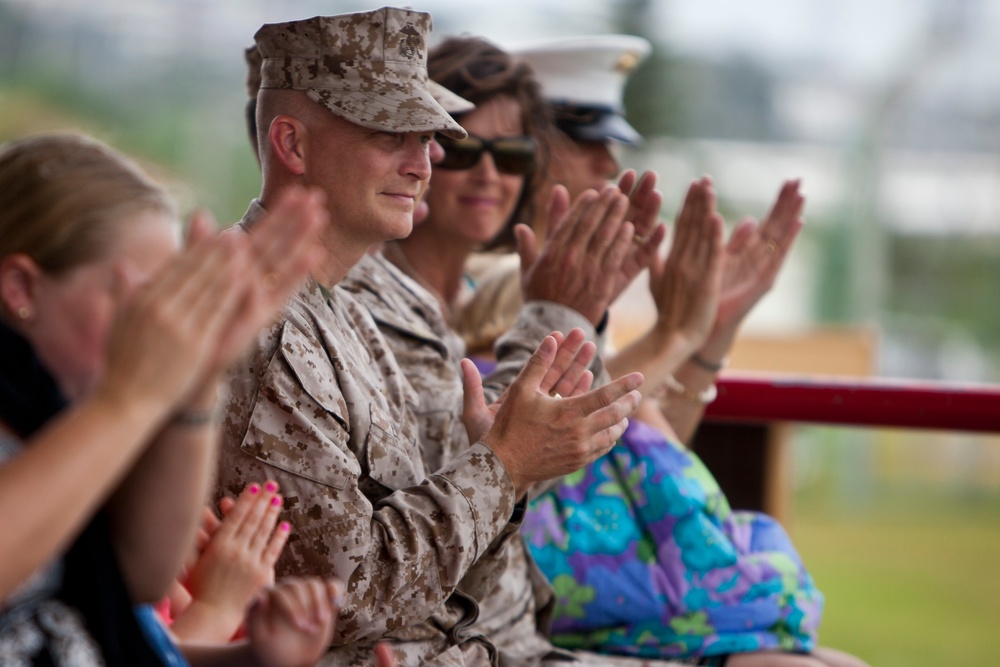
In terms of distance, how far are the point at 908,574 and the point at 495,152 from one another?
5.63 m

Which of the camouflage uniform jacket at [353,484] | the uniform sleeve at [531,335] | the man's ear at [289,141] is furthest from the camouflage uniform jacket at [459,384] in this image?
the man's ear at [289,141]

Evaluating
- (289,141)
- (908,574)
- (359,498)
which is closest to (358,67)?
(289,141)

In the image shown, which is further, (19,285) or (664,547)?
(664,547)

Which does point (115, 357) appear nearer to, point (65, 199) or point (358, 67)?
point (65, 199)

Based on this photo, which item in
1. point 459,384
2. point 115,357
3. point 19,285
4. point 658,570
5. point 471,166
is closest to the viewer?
point 115,357

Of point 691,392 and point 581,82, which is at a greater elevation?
point 581,82

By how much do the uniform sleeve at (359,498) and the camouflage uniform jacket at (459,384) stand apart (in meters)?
0.25

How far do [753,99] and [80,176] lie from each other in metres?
11.3

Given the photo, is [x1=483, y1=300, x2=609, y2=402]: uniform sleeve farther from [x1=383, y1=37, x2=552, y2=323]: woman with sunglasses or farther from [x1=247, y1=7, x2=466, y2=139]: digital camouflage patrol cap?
[x1=247, y1=7, x2=466, y2=139]: digital camouflage patrol cap

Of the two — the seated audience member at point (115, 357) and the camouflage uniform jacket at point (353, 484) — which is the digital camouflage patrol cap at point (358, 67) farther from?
the seated audience member at point (115, 357)

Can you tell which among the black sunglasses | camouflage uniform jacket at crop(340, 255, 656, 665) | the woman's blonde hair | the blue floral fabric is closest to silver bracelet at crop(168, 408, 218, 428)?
the woman's blonde hair

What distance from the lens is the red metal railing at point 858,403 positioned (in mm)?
2629

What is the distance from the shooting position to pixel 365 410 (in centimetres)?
163

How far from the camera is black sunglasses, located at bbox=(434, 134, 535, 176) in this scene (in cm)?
238
